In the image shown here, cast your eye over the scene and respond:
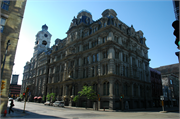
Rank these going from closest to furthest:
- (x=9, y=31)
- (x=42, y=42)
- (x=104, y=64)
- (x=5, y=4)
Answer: (x=9, y=31), (x=5, y=4), (x=104, y=64), (x=42, y=42)

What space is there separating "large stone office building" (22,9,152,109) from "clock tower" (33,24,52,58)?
83.1ft

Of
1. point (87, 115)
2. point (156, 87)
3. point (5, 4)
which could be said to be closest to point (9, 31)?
point (5, 4)

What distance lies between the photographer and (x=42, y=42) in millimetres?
83875

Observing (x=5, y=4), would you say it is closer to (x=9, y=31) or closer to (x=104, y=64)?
(x=9, y=31)

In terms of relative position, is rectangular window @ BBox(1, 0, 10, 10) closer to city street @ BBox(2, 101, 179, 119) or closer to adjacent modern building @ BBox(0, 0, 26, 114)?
adjacent modern building @ BBox(0, 0, 26, 114)

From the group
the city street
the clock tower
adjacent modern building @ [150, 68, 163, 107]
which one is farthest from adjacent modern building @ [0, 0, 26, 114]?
the clock tower

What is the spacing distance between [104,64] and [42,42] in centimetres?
5787

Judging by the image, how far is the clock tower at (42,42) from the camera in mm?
82438

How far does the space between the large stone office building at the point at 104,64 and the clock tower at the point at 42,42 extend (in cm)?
2532

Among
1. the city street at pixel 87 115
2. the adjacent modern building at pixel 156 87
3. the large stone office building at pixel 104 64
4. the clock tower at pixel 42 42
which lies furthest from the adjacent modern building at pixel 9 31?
the clock tower at pixel 42 42

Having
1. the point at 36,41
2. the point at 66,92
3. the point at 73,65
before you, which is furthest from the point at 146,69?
the point at 36,41

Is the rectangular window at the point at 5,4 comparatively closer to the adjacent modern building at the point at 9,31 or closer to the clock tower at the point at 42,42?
the adjacent modern building at the point at 9,31

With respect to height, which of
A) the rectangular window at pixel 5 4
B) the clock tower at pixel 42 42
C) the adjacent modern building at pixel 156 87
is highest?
the clock tower at pixel 42 42

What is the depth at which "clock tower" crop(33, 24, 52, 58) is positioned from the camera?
82.4 metres
